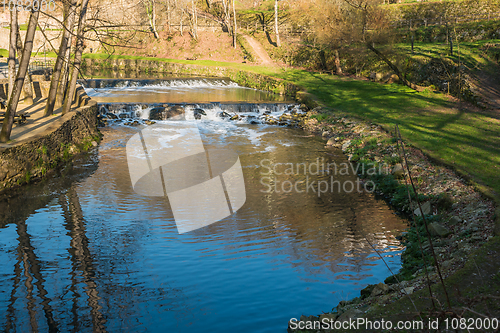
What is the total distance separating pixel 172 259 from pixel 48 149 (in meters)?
7.49

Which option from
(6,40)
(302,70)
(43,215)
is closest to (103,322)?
(43,215)

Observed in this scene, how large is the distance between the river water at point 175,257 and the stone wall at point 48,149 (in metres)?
0.51

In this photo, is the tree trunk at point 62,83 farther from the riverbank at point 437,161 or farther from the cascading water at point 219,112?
the riverbank at point 437,161

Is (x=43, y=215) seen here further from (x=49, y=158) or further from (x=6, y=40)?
(x=6, y=40)

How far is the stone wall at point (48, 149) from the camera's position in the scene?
10.7m

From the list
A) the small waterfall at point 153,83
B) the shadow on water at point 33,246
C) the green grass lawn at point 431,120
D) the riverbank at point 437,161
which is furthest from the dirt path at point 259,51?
the shadow on water at point 33,246

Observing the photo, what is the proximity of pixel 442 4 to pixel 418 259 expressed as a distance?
3432 centimetres

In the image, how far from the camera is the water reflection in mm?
5738

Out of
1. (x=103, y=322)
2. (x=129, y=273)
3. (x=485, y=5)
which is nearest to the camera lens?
(x=103, y=322)

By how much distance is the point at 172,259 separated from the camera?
7398 mm

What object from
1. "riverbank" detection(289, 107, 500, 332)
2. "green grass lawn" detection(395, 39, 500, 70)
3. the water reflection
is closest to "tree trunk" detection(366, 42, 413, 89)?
"green grass lawn" detection(395, 39, 500, 70)

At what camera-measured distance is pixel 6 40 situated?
2154 inches

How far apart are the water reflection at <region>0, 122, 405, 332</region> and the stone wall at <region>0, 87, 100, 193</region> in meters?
0.51

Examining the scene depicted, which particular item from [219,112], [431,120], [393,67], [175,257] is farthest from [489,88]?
[175,257]
